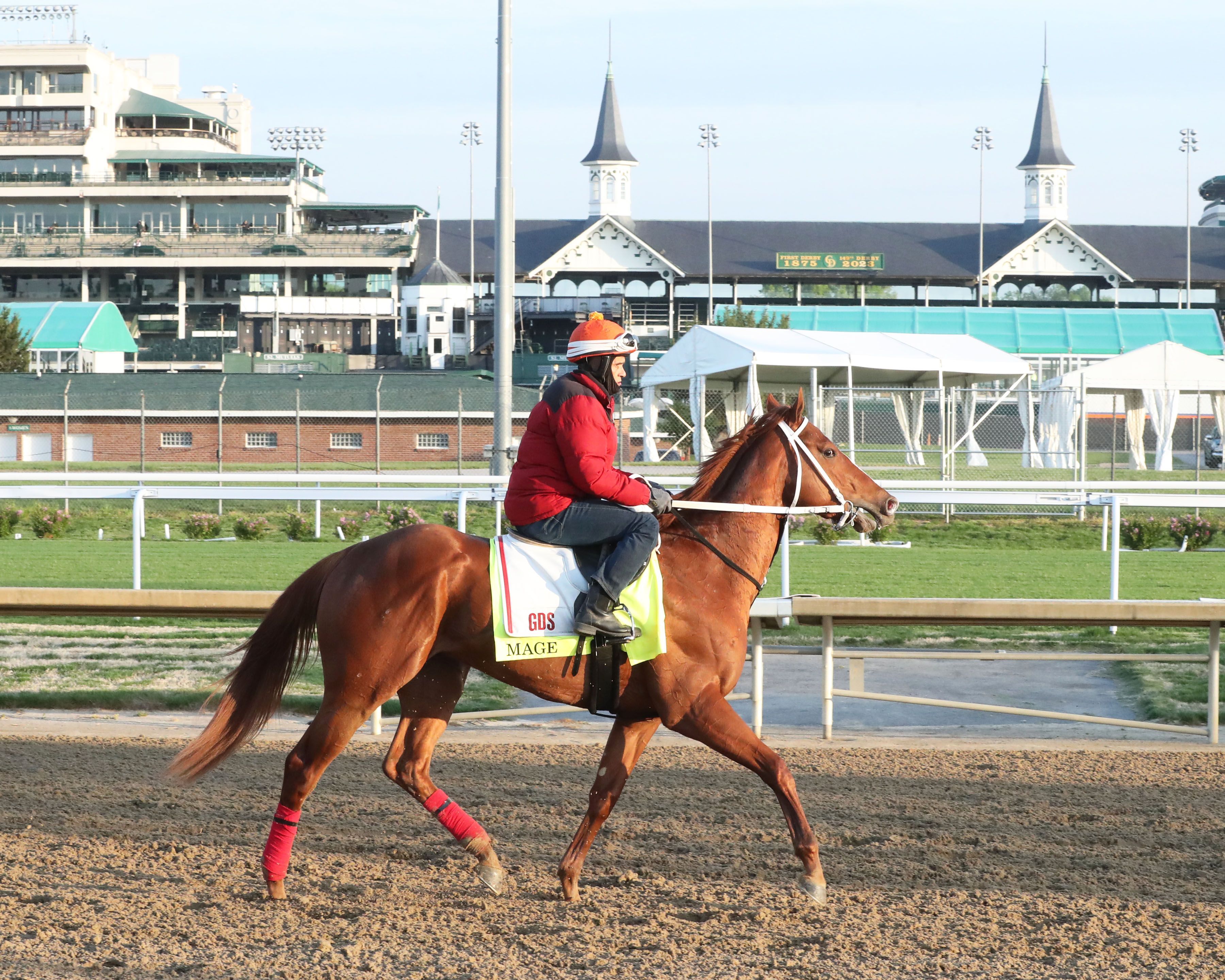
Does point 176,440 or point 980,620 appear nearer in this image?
point 980,620

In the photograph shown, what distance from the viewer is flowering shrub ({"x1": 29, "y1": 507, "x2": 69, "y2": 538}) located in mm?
19375

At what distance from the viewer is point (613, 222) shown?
64.4 m

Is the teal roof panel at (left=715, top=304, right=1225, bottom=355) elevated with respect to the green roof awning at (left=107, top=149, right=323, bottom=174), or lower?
lower

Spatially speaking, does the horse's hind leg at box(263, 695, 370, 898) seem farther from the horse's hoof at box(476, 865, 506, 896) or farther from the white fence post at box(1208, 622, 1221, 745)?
the white fence post at box(1208, 622, 1221, 745)

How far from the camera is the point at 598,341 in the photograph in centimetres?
459

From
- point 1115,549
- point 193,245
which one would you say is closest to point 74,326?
point 193,245

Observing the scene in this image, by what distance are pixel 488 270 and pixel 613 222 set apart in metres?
6.40

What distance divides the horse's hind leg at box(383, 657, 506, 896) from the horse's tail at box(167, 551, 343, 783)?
0.42 m

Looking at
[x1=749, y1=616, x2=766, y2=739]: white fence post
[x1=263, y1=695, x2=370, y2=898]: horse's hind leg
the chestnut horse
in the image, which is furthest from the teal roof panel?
[x1=263, y1=695, x2=370, y2=898]: horse's hind leg

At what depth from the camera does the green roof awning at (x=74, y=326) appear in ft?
171

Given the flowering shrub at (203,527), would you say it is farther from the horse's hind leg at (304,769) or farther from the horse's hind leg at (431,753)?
the horse's hind leg at (304,769)

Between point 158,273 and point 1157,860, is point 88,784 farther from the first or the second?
point 158,273

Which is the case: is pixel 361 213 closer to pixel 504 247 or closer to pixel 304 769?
pixel 504 247

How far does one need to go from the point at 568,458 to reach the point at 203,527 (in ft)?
51.8
